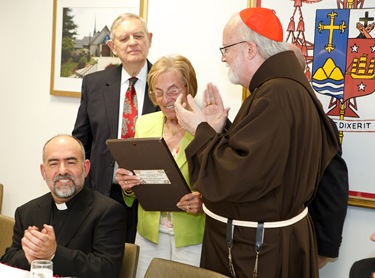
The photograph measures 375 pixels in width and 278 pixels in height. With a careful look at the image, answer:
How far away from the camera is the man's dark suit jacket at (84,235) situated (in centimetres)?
267

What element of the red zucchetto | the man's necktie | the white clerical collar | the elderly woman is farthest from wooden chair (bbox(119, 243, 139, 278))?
the red zucchetto

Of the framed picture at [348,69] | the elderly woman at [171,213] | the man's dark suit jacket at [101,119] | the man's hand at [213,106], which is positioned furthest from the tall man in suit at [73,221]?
the framed picture at [348,69]

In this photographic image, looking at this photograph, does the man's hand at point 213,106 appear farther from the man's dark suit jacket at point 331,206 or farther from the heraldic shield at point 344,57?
the heraldic shield at point 344,57

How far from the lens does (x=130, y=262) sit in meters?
2.84

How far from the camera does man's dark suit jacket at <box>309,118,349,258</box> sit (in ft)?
9.12

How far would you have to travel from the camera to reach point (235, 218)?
8.12 feet

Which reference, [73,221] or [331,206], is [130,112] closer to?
[73,221]

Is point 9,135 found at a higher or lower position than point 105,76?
lower

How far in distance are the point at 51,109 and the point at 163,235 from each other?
200 cm

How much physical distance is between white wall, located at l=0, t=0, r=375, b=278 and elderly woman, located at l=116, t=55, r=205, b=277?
0.67 metres

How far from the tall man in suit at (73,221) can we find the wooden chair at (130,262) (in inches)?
2.0

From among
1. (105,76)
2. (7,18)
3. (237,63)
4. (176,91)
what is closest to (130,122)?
(105,76)

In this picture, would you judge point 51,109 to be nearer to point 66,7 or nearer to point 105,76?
point 66,7

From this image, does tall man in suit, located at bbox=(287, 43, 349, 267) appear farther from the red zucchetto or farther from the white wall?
the white wall
